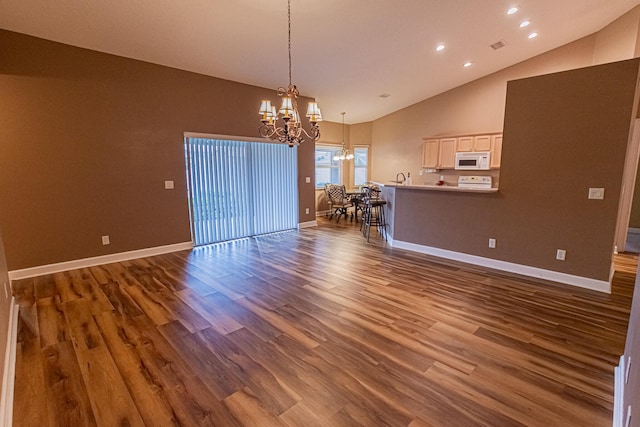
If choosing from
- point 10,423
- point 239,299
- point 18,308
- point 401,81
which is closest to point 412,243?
point 239,299

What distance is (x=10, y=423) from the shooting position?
1560mm

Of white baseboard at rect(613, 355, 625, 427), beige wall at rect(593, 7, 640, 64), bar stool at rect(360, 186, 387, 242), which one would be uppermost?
beige wall at rect(593, 7, 640, 64)

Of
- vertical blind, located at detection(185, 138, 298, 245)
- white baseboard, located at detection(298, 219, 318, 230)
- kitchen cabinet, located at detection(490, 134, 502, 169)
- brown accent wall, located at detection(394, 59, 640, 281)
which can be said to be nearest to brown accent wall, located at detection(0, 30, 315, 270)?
vertical blind, located at detection(185, 138, 298, 245)

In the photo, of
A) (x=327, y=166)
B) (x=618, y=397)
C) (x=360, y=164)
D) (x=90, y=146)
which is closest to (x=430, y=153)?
(x=360, y=164)

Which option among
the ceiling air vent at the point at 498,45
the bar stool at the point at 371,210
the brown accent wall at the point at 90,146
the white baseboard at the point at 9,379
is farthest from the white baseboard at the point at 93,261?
the ceiling air vent at the point at 498,45

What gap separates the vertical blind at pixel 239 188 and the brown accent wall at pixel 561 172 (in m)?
3.68

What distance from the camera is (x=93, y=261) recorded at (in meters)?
4.15

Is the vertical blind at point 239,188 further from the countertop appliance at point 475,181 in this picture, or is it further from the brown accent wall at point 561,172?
the countertop appliance at point 475,181

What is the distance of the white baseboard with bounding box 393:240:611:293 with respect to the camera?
328 centimetres

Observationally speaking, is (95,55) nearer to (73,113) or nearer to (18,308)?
(73,113)

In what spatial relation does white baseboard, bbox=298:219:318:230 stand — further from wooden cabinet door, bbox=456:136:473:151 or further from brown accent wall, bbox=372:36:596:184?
wooden cabinet door, bbox=456:136:473:151

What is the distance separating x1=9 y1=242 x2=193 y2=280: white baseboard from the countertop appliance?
6.17 m

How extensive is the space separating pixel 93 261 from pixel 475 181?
7494mm

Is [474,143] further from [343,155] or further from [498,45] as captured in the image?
[343,155]
